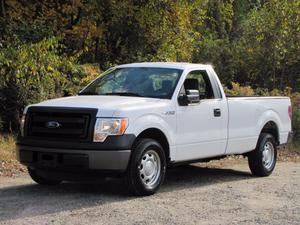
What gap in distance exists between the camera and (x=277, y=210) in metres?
8.22

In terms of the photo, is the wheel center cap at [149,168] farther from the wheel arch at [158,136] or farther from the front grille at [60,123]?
the front grille at [60,123]

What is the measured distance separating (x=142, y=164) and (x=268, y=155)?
3.56 m

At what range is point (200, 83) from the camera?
1034 centimetres

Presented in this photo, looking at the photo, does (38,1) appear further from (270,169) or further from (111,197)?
(111,197)

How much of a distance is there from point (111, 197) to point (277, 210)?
2.22m

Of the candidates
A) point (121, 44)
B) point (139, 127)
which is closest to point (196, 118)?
point (139, 127)

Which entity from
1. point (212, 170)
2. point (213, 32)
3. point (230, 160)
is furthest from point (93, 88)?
point (213, 32)

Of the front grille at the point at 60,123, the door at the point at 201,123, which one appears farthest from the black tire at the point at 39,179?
the door at the point at 201,123

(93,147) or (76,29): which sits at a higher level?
(76,29)

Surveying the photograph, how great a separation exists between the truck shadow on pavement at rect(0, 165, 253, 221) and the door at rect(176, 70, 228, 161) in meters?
0.60

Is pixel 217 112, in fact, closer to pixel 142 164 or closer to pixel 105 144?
pixel 142 164

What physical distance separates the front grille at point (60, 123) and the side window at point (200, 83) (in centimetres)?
219

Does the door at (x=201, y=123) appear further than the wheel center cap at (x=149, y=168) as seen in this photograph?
Yes

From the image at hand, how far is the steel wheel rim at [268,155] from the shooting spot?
11.3 m
